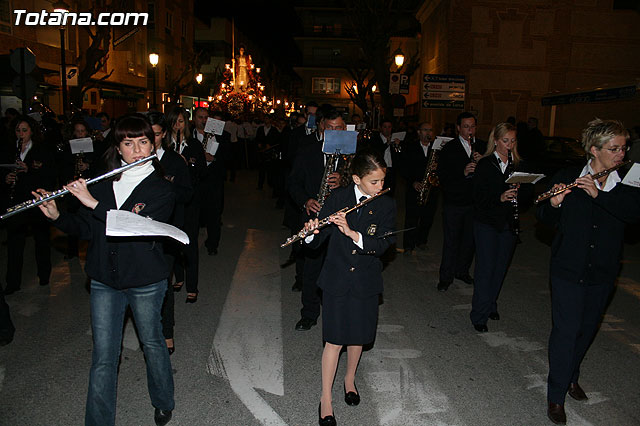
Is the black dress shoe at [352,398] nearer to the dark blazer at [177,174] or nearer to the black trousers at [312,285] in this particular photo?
the black trousers at [312,285]

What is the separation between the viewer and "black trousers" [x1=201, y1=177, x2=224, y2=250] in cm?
895

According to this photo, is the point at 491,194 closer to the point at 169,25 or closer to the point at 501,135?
the point at 501,135

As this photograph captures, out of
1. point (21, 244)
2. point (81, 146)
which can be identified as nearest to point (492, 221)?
point (21, 244)

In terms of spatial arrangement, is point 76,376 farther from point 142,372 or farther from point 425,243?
point 425,243

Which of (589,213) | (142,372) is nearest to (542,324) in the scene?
(589,213)

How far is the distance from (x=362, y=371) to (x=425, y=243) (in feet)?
17.8

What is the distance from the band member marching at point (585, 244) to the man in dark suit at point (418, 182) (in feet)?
17.0

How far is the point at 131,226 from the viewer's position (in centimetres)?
313

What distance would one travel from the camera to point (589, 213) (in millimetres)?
3920

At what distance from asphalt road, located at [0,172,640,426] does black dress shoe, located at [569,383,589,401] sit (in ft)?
Answer: 0.25

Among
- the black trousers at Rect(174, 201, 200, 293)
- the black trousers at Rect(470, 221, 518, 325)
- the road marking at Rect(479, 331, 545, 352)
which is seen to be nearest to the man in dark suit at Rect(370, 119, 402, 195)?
the black trousers at Rect(470, 221, 518, 325)

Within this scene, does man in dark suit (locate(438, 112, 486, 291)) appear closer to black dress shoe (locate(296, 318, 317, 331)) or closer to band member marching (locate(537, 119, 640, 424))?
black dress shoe (locate(296, 318, 317, 331))

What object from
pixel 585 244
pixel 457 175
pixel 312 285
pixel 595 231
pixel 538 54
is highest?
pixel 538 54

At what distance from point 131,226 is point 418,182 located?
22.8ft
